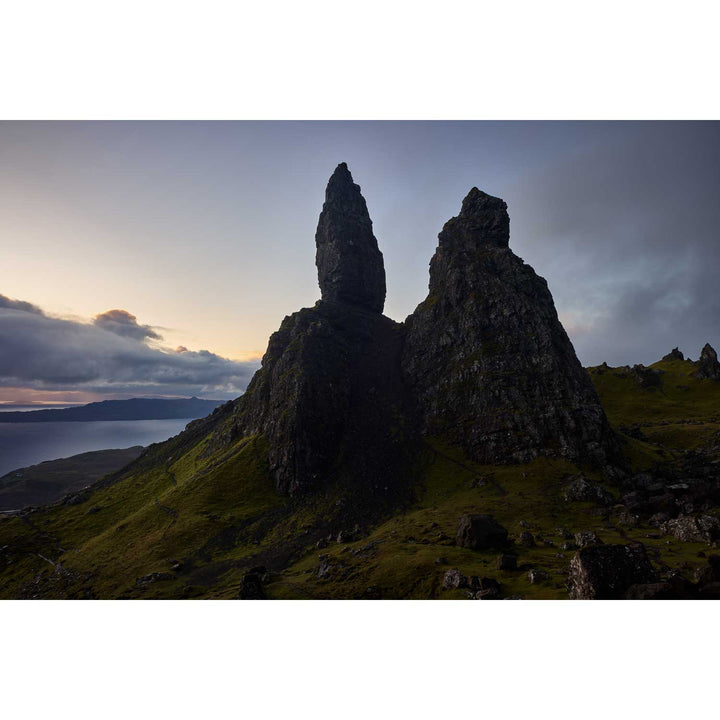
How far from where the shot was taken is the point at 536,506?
66438 millimetres

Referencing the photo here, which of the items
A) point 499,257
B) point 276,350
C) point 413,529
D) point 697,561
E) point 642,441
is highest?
point 499,257

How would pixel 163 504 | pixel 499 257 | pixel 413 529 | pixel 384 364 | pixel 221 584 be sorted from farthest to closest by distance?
1. pixel 384 364
2. pixel 499 257
3. pixel 163 504
4. pixel 413 529
5. pixel 221 584

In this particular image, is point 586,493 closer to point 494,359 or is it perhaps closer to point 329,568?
point 494,359

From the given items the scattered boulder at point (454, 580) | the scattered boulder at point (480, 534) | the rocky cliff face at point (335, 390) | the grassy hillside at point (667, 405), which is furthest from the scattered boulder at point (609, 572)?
the grassy hillside at point (667, 405)

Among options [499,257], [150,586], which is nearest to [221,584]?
[150,586]

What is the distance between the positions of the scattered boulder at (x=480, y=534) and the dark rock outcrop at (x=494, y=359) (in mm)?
42721

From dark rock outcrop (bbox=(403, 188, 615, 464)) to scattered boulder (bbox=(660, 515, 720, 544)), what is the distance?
36.7 m

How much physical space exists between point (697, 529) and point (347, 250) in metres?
153

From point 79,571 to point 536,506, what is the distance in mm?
93514

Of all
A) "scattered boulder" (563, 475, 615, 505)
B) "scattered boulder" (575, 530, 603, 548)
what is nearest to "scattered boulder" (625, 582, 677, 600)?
"scattered boulder" (575, 530, 603, 548)

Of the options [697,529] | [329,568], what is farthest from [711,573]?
[329,568]

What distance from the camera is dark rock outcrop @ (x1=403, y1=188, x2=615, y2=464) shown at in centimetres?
8888

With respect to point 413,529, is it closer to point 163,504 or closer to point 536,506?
point 536,506

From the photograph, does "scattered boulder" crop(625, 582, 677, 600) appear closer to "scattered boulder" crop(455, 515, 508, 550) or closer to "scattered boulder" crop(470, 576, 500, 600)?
"scattered boulder" crop(470, 576, 500, 600)
